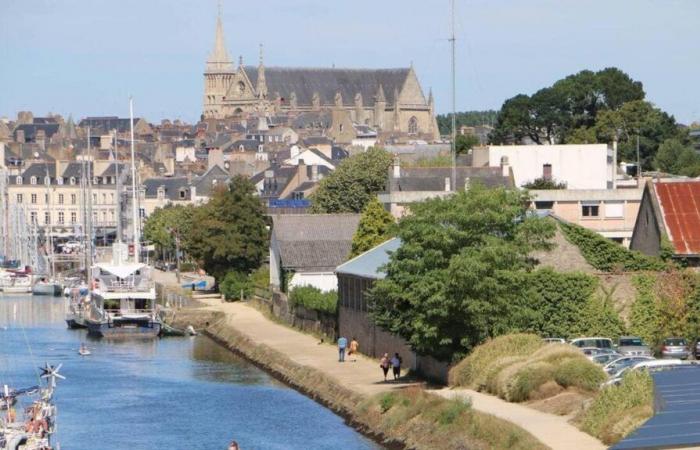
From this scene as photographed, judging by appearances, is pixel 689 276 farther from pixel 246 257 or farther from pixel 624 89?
pixel 624 89

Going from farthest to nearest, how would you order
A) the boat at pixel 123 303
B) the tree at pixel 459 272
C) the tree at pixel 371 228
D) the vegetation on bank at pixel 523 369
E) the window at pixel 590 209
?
the boat at pixel 123 303
the window at pixel 590 209
the tree at pixel 371 228
the tree at pixel 459 272
the vegetation on bank at pixel 523 369

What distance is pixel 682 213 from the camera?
46000 mm

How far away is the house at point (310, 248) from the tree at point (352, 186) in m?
24.1

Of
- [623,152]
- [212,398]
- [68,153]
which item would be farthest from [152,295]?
[68,153]

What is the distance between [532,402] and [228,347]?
26.3 metres

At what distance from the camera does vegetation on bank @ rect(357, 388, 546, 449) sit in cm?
3030

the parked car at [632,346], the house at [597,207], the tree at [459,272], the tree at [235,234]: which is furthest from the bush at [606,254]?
the tree at [235,234]

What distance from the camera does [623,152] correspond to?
105375 millimetres

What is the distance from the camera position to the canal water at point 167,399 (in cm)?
3722

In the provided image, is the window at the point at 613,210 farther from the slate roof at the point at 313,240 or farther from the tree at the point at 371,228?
the slate roof at the point at 313,240

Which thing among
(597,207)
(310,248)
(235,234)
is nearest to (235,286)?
(235,234)

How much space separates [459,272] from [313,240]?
29004 millimetres

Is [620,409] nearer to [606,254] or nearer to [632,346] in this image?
[632,346]

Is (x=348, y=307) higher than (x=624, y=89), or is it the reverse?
(x=624, y=89)
